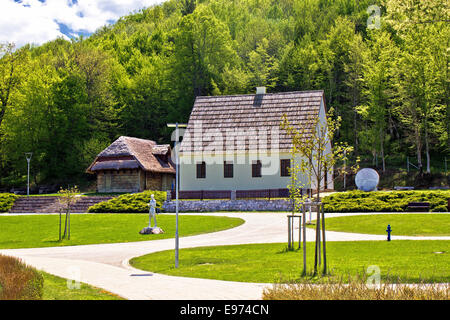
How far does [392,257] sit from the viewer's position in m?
17.2

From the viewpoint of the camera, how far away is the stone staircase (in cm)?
4381

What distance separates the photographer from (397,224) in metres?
27.6

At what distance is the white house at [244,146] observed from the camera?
44.6m

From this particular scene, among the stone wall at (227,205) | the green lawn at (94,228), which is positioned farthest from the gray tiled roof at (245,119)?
the green lawn at (94,228)

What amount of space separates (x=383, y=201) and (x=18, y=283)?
28.9m

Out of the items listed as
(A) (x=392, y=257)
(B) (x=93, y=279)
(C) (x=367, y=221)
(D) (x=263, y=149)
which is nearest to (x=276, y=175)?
(D) (x=263, y=149)

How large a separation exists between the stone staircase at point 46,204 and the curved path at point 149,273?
56.2ft

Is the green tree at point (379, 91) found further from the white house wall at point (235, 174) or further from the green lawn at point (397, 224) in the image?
the green lawn at point (397, 224)

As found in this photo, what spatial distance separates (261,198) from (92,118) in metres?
37.9

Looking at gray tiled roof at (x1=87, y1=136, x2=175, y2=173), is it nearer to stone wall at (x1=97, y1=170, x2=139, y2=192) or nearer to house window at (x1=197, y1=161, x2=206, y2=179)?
stone wall at (x1=97, y1=170, x2=139, y2=192)

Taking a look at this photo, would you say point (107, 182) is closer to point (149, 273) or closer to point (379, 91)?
point (379, 91)

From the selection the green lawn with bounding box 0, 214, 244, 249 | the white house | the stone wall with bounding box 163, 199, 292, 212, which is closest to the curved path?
the green lawn with bounding box 0, 214, 244, 249

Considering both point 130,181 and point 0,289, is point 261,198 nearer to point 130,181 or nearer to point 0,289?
point 130,181

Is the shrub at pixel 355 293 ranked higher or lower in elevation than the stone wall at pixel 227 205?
lower
